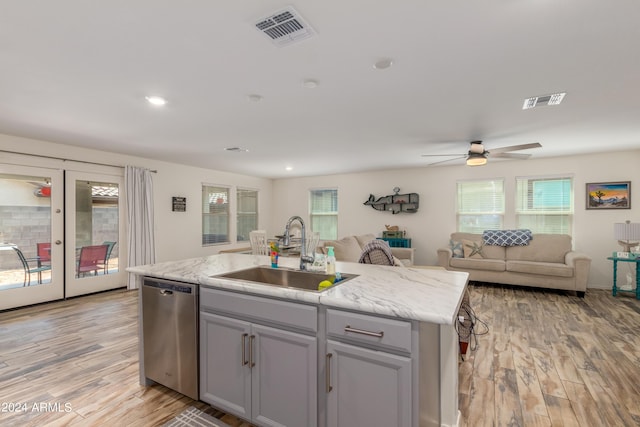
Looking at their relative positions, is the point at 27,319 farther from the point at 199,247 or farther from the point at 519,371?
the point at 519,371

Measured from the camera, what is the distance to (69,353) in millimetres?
2930

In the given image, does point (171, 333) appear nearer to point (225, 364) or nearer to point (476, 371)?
point (225, 364)

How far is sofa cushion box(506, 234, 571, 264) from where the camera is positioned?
550cm

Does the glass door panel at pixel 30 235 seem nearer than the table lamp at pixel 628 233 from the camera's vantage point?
Yes

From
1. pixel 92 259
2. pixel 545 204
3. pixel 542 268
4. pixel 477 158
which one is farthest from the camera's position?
pixel 545 204

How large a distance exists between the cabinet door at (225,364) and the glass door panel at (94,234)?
4046mm

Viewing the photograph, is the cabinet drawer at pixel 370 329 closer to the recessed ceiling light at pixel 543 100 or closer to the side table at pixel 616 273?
the recessed ceiling light at pixel 543 100

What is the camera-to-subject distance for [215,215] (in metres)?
7.20

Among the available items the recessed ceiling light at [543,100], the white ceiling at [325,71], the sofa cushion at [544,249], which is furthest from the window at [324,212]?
the recessed ceiling light at [543,100]

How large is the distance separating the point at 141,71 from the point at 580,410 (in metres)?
3.96

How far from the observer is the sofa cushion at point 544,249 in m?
5.50

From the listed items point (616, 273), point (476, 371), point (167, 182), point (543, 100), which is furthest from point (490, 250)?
point (167, 182)

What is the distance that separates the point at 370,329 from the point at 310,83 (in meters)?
2.00

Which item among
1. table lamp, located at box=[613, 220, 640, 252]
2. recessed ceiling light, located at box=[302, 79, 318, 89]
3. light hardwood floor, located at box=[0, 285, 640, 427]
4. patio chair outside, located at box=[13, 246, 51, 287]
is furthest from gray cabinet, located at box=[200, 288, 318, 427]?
table lamp, located at box=[613, 220, 640, 252]
